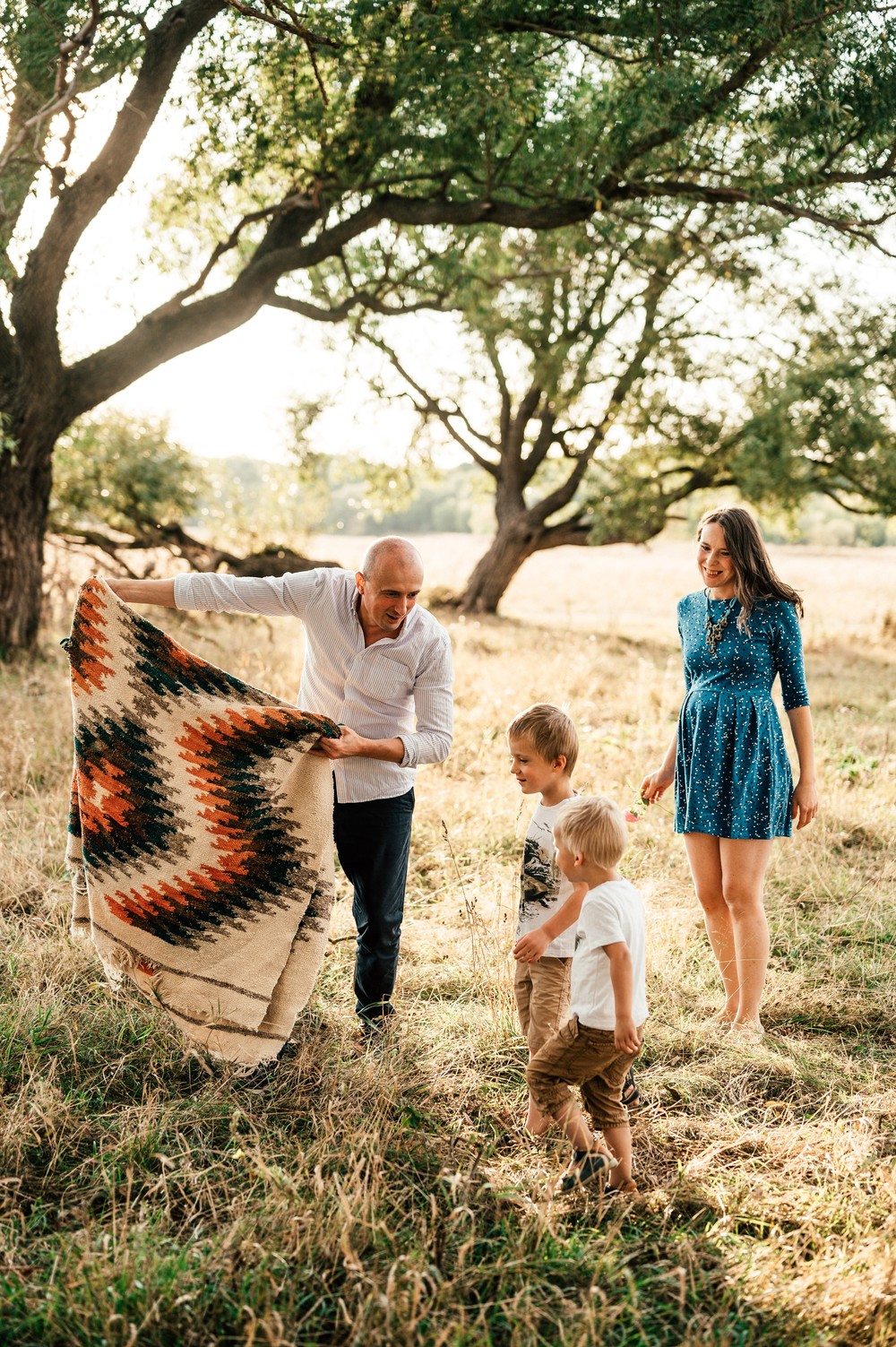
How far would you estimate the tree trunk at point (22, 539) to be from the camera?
9406 mm

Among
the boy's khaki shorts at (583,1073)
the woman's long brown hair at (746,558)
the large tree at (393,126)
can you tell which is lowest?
the boy's khaki shorts at (583,1073)

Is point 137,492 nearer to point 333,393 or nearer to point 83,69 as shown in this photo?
point 333,393

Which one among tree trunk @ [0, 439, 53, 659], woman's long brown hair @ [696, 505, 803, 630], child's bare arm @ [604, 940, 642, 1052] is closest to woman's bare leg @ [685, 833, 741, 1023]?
woman's long brown hair @ [696, 505, 803, 630]

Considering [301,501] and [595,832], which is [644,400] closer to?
[301,501]

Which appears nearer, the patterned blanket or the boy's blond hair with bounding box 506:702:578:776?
the boy's blond hair with bounding box 506:702:578:776

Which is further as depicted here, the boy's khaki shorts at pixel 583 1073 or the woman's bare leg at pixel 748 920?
the woman's bare leg at pixel 748 920

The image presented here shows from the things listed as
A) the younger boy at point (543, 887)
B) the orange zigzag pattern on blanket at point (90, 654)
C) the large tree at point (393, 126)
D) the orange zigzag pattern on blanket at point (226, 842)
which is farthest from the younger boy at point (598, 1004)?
the large tree at point (393, 126)

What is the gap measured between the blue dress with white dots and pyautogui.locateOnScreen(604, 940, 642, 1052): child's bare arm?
1.31 metres

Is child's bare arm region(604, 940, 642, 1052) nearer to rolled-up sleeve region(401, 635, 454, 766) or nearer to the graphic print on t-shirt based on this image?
the graphic print on t-shirt

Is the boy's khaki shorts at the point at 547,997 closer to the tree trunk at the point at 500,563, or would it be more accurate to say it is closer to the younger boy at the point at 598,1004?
the younger boy at the point at 598,1004

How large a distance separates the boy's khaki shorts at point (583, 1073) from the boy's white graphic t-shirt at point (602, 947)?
0.05 m

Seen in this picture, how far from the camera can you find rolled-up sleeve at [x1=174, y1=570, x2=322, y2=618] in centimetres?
352

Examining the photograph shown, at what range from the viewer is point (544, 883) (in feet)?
10.4

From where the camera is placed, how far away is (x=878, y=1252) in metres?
2.64
